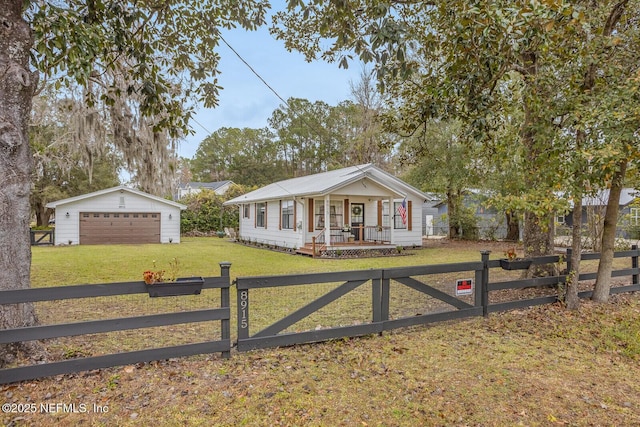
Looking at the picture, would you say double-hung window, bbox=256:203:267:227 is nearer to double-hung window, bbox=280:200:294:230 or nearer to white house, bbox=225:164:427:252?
white house, bbox=225:164:427:252

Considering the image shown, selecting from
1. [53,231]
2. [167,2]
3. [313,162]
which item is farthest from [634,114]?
[313,162]

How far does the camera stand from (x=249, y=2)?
5.67 m

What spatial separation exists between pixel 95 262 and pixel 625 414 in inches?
509

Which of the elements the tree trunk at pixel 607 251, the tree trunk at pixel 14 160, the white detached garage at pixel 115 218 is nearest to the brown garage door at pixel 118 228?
the white detached garage at pixel 115 218

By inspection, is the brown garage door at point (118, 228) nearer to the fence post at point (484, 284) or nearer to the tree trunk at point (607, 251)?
the fence post at point (484, 284)

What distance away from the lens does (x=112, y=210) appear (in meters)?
19.1

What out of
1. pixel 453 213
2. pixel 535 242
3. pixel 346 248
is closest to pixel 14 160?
pixel 535 242

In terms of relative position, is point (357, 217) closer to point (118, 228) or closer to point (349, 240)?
point (349, 240)

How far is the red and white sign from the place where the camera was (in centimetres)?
529

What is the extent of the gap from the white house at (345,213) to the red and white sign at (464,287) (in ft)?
28.9

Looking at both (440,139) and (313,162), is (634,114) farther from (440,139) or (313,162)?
(313,162)

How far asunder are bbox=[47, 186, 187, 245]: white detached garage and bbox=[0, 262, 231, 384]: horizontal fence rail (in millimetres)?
17498

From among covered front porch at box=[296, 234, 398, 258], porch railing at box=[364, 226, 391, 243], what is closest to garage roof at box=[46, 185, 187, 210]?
covered front porch at box=[296, 234, 398, 258]

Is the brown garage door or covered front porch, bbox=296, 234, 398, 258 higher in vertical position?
the brown garage door
